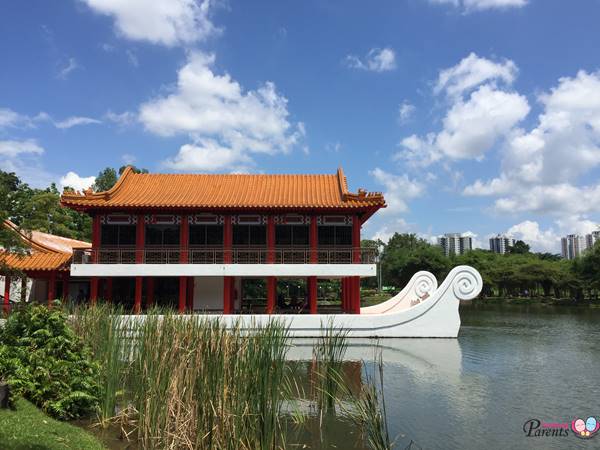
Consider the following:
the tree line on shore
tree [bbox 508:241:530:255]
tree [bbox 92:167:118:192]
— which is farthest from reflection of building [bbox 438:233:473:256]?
tree [bbox 92:167:118:192]

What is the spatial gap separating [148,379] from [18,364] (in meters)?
2.21

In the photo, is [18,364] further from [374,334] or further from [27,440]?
[374,334]

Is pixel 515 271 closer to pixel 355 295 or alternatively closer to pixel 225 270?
pixel 355 295

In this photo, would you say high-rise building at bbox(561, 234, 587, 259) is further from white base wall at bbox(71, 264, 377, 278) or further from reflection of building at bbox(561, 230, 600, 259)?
white base wall at bbox(71, 264, 377, 278)

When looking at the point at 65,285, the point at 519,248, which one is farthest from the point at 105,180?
the point at 519,248

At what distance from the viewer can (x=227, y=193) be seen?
18.7m

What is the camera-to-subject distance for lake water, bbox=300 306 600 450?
6.59 metres

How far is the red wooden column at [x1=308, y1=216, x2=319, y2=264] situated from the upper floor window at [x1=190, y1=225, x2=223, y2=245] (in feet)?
10.7

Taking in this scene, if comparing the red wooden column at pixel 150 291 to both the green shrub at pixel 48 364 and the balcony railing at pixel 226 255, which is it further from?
the green shrub at pixel 48 364

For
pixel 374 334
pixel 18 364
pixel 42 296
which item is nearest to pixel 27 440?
pixel 18 364

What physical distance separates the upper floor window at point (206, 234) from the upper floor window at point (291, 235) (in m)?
2.09

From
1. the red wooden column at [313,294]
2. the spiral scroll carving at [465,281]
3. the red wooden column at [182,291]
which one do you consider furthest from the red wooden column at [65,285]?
the spiral scroll carving at [465,281]

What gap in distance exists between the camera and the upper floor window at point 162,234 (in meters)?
18.0

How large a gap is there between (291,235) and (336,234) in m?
1.63
